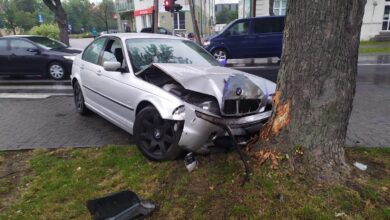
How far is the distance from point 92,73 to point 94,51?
0.52 m

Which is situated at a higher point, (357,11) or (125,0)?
(125,0)

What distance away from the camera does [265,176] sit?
10.8ft

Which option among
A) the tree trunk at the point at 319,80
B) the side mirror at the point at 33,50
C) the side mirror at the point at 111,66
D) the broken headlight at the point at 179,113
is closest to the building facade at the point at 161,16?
the side mirror at the point at 33,50

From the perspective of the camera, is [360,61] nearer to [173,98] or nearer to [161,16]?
[173,98]

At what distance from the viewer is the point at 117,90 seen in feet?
15.6

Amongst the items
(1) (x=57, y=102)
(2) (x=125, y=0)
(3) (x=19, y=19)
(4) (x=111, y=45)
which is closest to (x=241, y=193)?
(4) (x=111, y=45)

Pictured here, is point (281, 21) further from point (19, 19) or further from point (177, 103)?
point (19, 19)

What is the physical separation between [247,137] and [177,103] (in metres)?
0.90

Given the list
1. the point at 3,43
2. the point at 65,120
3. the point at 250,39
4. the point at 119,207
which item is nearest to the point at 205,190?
the point at 119,207

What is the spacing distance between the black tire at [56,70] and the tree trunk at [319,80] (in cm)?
906

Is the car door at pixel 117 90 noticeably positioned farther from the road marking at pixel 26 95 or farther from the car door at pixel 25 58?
the car door at pixel 25 58

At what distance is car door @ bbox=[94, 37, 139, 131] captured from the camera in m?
4.54

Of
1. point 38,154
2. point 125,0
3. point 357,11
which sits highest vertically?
point 125,0

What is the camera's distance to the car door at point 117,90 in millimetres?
4535
